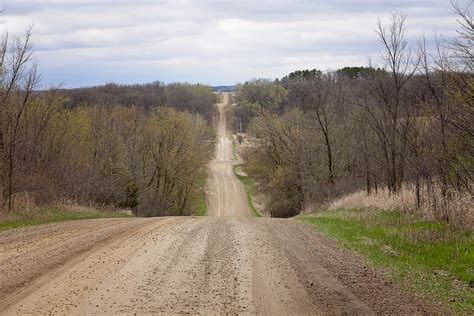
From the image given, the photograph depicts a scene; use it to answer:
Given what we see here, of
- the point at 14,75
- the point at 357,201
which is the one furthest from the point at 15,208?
the point at 357,201

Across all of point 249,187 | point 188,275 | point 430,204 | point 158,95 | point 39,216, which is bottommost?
point 249,187

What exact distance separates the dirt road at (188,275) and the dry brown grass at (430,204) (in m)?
3.57

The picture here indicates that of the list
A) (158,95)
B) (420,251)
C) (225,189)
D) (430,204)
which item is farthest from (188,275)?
(158,95)

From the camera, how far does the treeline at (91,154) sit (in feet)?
85.9

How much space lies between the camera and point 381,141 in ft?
92.3

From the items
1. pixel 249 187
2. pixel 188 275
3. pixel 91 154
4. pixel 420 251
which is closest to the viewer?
pixel 188 275

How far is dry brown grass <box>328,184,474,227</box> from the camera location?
47.5 ft

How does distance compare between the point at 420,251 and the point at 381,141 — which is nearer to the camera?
the point at 420,251

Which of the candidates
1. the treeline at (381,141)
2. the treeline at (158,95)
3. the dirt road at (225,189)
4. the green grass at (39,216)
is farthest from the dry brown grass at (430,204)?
the treeline at (158,95)

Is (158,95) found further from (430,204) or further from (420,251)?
(420,251)

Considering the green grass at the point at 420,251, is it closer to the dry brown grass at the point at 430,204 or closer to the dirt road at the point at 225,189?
the dry brown grass at the point at 430,204

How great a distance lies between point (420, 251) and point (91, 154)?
36005 mm

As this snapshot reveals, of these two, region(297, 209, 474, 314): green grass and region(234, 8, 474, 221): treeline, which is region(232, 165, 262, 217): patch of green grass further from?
region(297, 209, 474, 314): green grass

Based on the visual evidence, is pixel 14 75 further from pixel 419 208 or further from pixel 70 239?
pixel 419 208
